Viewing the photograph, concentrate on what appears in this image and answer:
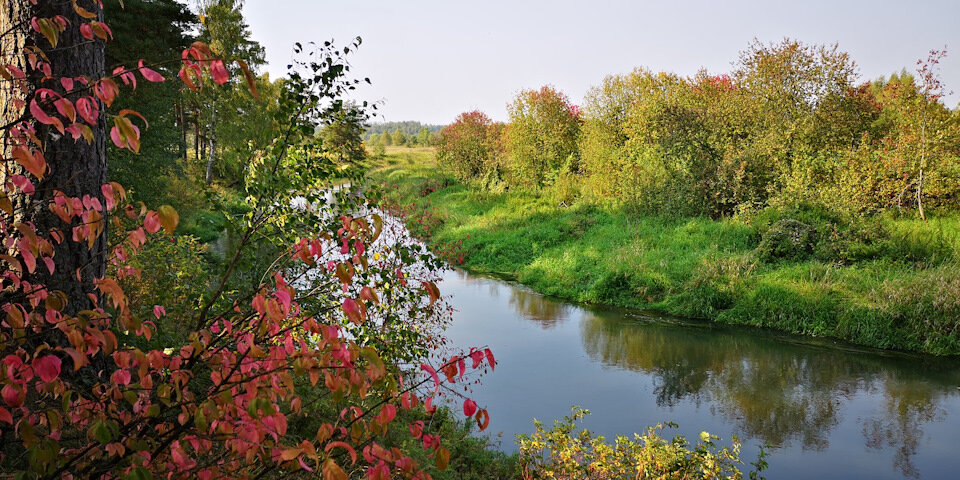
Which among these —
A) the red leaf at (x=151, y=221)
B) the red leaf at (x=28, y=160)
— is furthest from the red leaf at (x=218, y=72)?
the red leaf at (x=28, y=160)

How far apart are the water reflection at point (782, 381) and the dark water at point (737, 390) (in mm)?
25

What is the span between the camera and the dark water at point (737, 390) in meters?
6.64

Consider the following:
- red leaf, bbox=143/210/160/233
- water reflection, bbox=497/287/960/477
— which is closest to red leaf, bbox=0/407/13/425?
red leaf, bbox=143/210/160/233

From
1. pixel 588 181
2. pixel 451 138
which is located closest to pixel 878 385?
pixel 588 181

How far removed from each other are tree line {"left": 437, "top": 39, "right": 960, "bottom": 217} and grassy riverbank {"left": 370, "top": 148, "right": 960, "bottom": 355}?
2.87 feet

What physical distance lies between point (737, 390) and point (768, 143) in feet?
34.3

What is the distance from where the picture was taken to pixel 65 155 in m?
3.67

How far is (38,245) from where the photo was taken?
2.07m

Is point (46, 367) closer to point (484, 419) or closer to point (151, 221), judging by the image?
point (151, 221)

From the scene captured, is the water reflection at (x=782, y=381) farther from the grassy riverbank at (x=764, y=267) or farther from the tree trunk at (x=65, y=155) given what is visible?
the tree trunk at (x=65, y=155)

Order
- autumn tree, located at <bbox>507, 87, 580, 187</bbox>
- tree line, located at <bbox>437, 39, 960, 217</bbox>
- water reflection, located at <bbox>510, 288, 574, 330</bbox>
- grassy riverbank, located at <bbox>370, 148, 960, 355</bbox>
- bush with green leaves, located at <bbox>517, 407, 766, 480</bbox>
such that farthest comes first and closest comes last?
autumn tree, located at <bbox>507, 87, 580, 187</bbox> → tree line, located at <bbox>437, 39, 960, 217</bbox> → water reflection, located at <bbox>510, 288, 574, 330</bbox> → grassy riverbank, located at <bbox>370, 148, 960, 355</bbox> → bush with green leaves, located at <bbox>517, 407, 766, 480</bbox>

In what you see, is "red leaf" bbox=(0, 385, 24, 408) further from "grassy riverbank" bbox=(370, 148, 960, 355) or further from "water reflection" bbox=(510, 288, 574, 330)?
"water reflection" bbox=(510, 288, 574, 330)

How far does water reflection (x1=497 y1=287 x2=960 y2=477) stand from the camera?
7062mm

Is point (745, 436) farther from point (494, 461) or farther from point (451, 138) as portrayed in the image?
point (451, 138)
